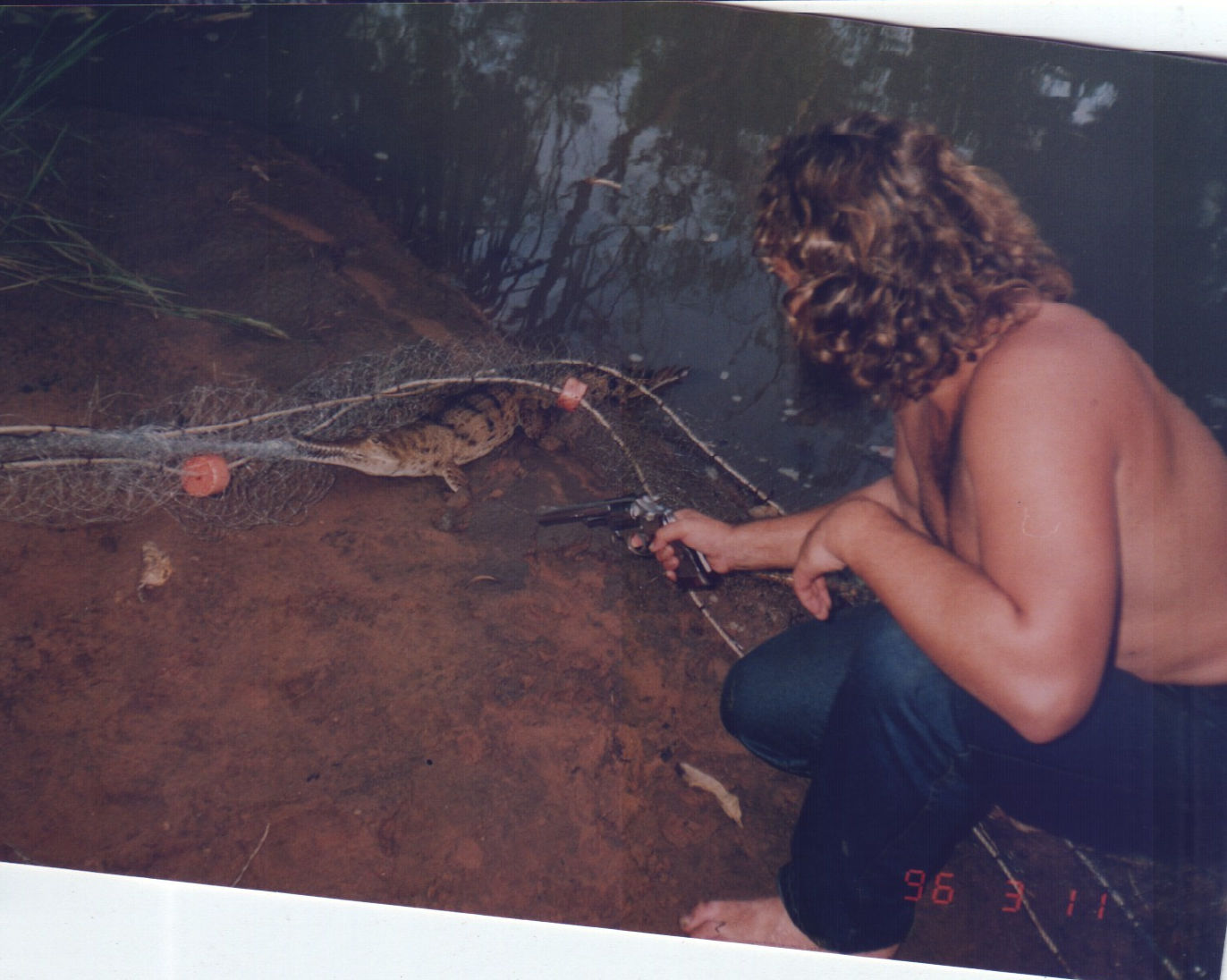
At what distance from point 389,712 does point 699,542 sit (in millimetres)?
654

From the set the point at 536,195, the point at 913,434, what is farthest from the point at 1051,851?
the point at 536,195

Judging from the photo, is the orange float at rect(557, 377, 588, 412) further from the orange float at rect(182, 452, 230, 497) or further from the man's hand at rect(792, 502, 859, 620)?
the orange float at rect(182, 452, 230, 497)

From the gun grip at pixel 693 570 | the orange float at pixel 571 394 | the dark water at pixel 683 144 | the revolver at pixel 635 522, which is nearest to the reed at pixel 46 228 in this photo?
the dark water at pixel 683 144

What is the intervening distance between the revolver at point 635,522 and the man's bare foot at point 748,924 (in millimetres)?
572

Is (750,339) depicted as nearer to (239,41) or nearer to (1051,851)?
(1051,851)

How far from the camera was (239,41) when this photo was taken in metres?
1.56

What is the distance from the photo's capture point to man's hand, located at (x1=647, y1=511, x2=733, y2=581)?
1386 millimetres

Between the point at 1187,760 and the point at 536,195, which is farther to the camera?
the point at 536,195

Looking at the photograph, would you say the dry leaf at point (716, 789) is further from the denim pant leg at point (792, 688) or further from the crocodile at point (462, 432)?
the crocodile at point (462, 432)

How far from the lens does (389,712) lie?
130 centimetres

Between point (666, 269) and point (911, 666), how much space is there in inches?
34.3

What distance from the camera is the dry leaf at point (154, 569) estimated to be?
138 cm

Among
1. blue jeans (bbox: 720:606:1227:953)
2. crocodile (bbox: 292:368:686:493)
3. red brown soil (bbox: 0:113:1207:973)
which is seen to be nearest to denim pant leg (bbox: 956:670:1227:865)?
blue jeans (bbox: 720:606:1227:953)

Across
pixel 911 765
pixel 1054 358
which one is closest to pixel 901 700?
pixel 911 765
